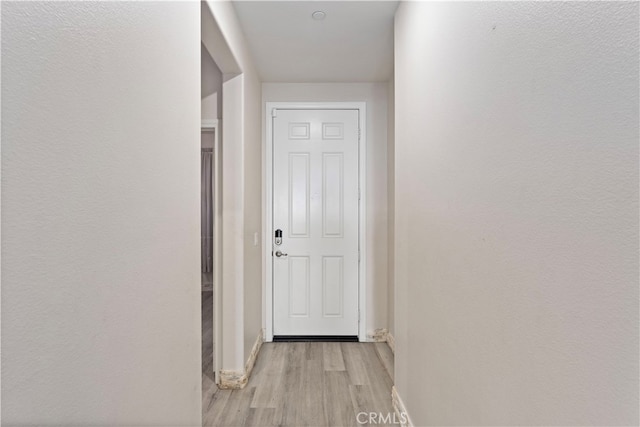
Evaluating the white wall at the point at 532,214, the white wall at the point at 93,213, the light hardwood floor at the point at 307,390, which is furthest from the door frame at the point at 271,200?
the white wall at the point at 93,213

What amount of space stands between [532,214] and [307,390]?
2.20 metres

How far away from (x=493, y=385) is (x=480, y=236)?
17.2 inches

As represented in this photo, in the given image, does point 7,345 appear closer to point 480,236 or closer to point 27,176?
point 27,176

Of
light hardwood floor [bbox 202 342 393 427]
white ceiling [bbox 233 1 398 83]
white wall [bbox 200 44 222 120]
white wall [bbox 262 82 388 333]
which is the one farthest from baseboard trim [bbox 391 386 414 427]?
white ceiling [bbox 233 1 398 83]

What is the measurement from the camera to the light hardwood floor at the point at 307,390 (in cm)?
223

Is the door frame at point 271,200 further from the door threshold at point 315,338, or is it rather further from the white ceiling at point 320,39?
the white ceiling at point 320,39

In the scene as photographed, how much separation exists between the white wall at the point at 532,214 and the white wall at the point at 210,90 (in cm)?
168

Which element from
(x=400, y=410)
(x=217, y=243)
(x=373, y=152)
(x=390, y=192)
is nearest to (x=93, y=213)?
(x=217, y=243)

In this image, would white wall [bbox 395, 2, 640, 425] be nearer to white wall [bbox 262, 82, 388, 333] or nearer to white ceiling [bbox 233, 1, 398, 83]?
white ceiling [bbox 233, 1, 398, 83]

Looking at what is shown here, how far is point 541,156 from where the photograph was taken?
821 mm

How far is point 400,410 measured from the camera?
2.15m

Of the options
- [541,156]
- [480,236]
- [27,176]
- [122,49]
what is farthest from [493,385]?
[122,49]

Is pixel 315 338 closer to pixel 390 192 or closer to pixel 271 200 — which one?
pixel 271 200

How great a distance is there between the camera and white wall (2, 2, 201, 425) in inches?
24.5
